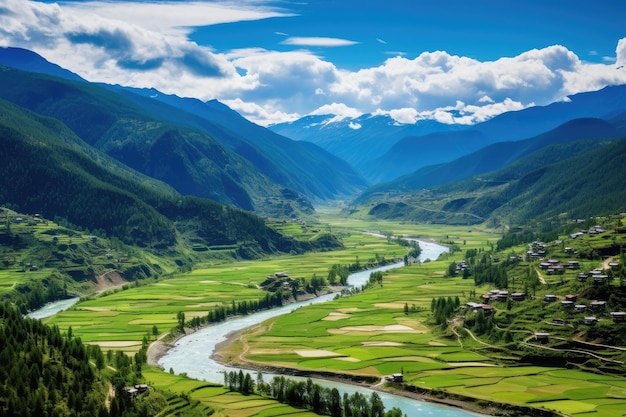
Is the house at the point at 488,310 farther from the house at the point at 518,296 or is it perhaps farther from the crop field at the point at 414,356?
the crop field at the point at 414,356

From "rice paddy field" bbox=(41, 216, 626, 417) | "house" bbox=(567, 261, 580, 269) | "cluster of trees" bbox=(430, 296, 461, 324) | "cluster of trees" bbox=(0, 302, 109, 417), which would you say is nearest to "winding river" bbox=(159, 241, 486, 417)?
"rice paddy field" bbox=(41, 216, 626, 417)

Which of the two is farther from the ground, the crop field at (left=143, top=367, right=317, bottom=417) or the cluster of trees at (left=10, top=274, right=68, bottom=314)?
the cluster of trees at (left=10, top=274, right=68, bottom=314)

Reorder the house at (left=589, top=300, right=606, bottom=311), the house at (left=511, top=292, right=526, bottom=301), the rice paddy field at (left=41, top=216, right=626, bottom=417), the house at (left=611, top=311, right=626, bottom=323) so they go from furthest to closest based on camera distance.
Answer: the house at (left=511, top=292, right=526, bottom=301)
the house at (left=589, top=300, right=606, bottom=311)
the house at (left=611, top=311, right=626, bottom=323)
the rice paddy field at (left=41, top=216, right=626, bottom=417)

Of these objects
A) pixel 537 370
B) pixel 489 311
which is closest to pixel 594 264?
pixel 489 311

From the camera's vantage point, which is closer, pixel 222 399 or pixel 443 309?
pixel 222 399

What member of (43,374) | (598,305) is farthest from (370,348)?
(43,374)

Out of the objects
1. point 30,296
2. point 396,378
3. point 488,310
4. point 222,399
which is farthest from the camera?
point 30,296

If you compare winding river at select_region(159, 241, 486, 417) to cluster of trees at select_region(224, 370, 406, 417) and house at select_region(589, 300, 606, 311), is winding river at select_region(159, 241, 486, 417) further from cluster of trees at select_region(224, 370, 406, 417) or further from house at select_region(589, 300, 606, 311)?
house at select_region(589, 300, 606, 311)

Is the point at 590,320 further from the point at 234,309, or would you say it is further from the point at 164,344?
the point at 234,309

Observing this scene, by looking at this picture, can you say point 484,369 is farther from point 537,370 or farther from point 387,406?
point 387,406
